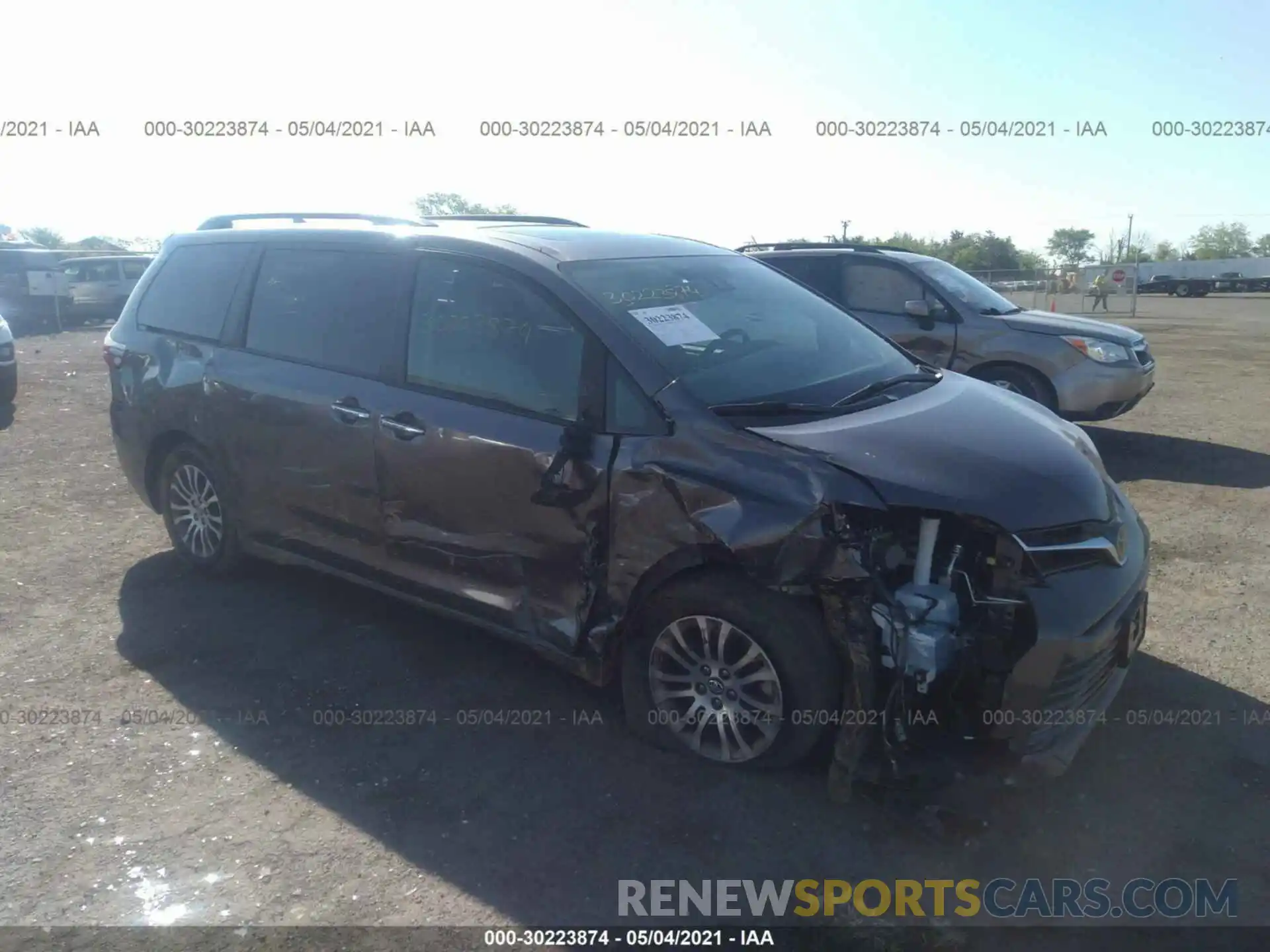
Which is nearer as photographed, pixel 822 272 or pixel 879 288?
pixel 879 288

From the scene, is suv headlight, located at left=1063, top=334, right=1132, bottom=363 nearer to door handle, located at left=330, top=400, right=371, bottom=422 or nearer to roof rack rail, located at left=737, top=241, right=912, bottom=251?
roof rack rail, located at left=737, top=241, right=912, bottom=251

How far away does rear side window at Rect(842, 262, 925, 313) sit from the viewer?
898 cm

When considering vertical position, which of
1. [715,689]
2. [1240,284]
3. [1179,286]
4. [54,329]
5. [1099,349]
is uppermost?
[1240,284]

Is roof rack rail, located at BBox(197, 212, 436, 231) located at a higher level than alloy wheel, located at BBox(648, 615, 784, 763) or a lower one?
higher

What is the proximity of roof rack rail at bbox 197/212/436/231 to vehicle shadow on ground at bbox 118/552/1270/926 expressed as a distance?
2.01 m

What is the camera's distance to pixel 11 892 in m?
3.04

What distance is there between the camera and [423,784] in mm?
3580

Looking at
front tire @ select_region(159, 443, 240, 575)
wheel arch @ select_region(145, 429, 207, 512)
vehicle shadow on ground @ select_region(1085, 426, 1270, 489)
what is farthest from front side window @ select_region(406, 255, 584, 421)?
vehicle shadow on ground @ select_region(1085, 426, 1270, 489)

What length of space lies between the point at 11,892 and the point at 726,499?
8.17 ft

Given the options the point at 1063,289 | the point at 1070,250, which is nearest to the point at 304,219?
the point at 1063,289

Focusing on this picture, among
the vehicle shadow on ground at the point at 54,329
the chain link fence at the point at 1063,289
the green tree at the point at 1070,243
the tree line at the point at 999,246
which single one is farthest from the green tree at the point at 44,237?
the green tree at the point at 1070,243

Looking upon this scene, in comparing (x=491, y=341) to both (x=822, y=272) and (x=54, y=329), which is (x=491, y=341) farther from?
(x=54, y=329)

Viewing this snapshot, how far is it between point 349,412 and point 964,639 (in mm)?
2682

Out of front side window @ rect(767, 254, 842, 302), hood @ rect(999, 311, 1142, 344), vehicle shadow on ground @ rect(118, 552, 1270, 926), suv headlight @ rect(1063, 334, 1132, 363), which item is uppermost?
front side window @ rect(767, 254, 842, 302)
